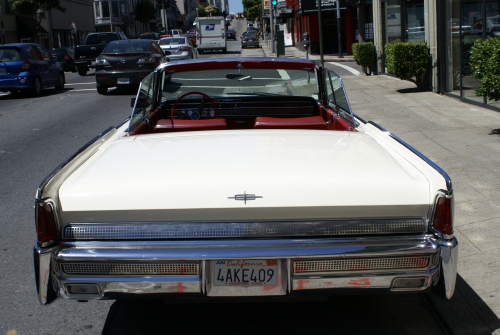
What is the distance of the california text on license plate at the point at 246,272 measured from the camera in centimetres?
316

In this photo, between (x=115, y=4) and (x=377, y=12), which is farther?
(x=115, y=4)

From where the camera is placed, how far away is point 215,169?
3.45 metres

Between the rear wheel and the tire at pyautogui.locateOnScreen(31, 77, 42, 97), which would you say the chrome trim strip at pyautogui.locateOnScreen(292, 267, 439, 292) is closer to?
the tire at pyautogui.locateOnScreen(31, 77, 42, 97)

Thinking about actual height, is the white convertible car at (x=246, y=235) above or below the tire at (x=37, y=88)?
below

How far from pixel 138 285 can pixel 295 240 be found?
801 mm

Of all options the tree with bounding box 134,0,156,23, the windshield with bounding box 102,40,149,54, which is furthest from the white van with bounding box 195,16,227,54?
the tree with bounding box 134,0,156,23

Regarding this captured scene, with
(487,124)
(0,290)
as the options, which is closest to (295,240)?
(0,290)

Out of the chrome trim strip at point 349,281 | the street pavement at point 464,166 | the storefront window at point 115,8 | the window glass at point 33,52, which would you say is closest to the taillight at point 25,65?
the window glass at point 33,52

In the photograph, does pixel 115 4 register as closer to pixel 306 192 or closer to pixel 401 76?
pixel 401 76

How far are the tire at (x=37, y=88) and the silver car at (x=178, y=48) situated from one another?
9.43 m

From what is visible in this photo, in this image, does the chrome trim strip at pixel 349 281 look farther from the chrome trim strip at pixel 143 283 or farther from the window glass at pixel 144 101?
the window glass at pixel 144 101

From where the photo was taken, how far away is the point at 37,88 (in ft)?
62.1

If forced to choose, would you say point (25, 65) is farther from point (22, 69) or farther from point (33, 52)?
point (33, 52)

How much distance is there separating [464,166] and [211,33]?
139ft
